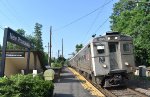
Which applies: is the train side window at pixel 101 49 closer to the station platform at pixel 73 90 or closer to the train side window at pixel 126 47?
the train side window at pixel 126 47

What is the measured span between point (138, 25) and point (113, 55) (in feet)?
88.1

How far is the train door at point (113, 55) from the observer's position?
20847 millimetres

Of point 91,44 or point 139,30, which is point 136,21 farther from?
point 91,44

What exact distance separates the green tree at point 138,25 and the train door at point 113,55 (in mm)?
18478

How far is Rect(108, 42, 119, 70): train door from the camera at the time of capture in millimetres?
20847

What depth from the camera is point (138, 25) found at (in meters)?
46.8

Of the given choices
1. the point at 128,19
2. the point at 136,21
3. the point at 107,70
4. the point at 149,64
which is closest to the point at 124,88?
the point at 107,70

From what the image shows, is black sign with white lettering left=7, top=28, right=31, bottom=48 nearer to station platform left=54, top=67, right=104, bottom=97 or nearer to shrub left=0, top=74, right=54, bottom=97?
station platform left=54, top=67, right=104, bottom=97

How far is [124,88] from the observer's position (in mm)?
20812

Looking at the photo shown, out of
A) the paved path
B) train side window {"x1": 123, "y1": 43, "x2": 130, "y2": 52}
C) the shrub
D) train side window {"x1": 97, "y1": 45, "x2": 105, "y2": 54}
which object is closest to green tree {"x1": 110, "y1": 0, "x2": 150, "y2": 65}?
train side window {"x1": 123, "y1": 43, "x2": 130, "y2": 52}

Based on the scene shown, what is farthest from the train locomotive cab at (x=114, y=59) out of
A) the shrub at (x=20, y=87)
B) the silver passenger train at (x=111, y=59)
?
the shrub at (x=20, y=87)

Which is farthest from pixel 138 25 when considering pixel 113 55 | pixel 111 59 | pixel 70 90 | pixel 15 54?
pixel 70 90

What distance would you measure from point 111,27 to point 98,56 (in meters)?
42.2

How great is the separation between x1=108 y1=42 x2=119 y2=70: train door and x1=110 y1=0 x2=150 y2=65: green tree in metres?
18.5
